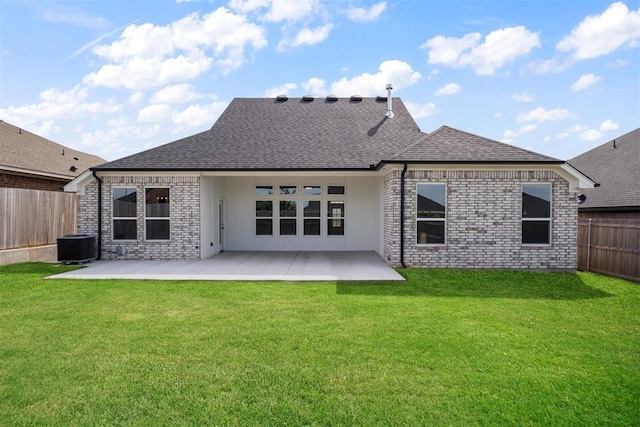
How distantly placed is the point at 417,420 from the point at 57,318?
228 inches

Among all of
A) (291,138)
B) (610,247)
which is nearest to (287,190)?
(291,138)

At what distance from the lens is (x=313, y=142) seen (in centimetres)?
1423

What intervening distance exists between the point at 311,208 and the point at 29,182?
10.3 m

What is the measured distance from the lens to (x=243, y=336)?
5133 mm

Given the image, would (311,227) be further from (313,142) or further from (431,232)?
(431,232)

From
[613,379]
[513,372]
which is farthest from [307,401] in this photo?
[613,379]

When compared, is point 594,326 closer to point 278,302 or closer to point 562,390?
point 562,390

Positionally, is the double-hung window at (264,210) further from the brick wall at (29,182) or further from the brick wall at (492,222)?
the brick wall at (29,182)

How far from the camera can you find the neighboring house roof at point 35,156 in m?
12.9

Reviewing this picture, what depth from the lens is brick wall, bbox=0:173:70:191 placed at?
1227 cm

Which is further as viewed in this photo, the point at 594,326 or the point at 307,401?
the point at 594,326

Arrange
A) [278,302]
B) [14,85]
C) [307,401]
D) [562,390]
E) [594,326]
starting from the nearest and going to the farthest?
[307,401] < [562,390] < [594,326] < [278,302] < [14,85]

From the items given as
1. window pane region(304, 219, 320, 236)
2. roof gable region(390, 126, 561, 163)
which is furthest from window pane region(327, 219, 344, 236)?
roof gable region(390, 126, 561, 163)

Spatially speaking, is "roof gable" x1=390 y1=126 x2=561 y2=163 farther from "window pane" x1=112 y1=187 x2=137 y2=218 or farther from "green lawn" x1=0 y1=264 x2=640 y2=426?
"window pane" x1=112 y1=187 x2=137 y2=218
